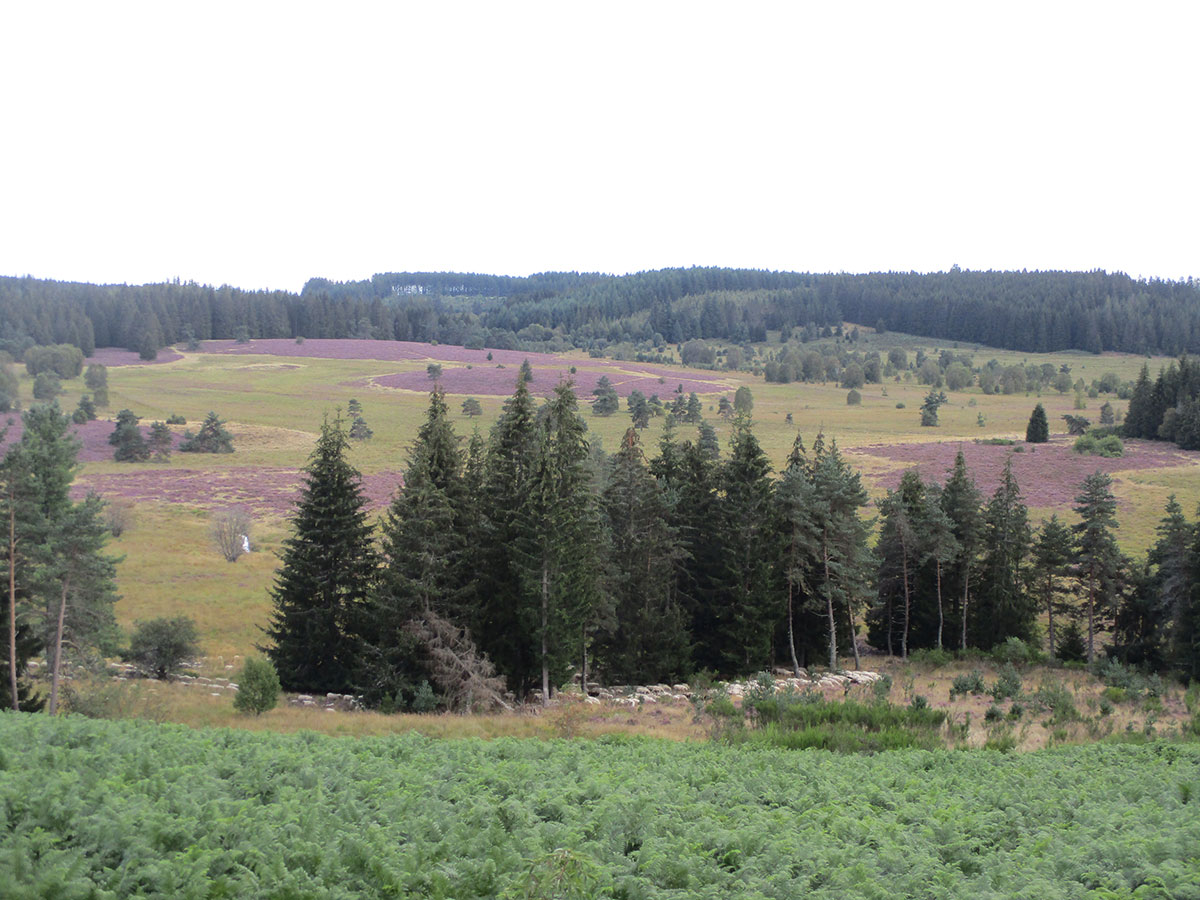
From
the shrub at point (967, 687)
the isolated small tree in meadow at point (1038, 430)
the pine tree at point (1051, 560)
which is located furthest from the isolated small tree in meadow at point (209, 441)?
the isolated small tree in meadow at point (1038, 430)

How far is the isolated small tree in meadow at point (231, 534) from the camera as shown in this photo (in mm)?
46375

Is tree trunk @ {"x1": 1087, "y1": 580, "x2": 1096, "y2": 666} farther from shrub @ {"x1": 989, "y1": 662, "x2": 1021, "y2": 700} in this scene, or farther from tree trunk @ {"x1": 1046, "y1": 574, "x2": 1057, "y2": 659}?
shrub @ {"x1": 989, "y1": 662, "x2": 1021, "y2": 700}

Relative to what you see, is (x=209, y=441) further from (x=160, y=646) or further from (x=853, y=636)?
(x=853, y=636)

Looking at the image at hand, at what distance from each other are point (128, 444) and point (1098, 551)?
73.3 m

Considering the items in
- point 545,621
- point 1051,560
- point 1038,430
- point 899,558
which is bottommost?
point 899,558

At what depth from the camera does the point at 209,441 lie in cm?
7800

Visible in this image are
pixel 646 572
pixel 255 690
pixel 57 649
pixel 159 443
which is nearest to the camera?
pixel 57 649

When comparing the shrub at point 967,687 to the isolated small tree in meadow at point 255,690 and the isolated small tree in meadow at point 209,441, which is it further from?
the isolated small tree in meadow at point 209,441

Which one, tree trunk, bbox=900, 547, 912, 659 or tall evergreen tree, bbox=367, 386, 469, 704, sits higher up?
tall evergreen tree, bbox=367, 386, 469, 704

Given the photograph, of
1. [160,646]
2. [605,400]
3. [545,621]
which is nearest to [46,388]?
[605,400]

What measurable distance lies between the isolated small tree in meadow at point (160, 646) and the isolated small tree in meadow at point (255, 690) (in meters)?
7.79

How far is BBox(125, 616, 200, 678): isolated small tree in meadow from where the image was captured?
2859 centimetres

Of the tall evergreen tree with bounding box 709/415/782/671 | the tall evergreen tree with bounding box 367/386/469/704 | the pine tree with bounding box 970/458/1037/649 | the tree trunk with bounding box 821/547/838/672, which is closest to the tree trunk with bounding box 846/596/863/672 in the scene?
the tree trunk with bounding box 821/547/838/672

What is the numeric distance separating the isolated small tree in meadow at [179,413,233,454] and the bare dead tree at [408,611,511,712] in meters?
60.5
